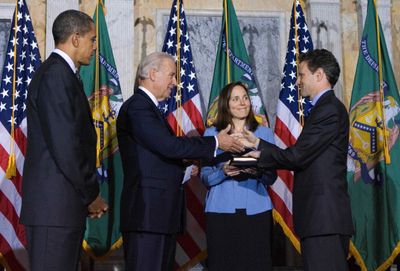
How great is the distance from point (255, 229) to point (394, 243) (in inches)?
83.3

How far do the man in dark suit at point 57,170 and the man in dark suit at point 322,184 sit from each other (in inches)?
48.5

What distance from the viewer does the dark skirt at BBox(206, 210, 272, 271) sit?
166 inches

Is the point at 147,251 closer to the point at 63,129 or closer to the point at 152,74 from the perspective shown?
the point at 63,129

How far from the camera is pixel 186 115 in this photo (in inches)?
234

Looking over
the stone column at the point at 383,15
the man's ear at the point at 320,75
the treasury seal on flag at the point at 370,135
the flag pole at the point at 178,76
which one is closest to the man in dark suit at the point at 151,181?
the man's ear at the point at 320,75

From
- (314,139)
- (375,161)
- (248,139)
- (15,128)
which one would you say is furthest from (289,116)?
(15,128)

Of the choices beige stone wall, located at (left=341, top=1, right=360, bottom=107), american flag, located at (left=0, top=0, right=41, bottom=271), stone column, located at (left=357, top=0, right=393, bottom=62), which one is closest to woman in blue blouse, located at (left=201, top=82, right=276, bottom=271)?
american flag, located at (left=0, top=0, right=41, bottom=271)

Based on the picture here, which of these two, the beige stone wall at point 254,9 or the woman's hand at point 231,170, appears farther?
the beige stone wall at point 254,9

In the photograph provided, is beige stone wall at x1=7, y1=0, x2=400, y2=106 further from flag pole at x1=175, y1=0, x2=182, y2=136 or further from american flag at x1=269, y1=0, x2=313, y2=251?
american flag at x1=269, y1=0, x2=313, y2=251

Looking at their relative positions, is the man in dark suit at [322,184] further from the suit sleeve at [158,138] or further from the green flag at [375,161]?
the green flag at [375,161]

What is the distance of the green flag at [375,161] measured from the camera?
5.71m

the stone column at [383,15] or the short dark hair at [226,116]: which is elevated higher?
the stone column at [383,15]

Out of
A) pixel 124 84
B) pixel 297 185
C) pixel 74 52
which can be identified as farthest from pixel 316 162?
pixel 124 84

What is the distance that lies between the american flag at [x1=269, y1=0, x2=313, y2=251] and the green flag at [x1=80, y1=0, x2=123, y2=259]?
154 cm
